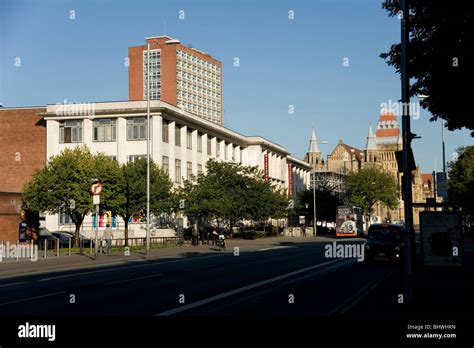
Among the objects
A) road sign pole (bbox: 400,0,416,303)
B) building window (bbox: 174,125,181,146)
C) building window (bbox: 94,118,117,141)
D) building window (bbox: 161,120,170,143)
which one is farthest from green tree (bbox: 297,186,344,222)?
road sign pole (bbox: 400,0,416,303)

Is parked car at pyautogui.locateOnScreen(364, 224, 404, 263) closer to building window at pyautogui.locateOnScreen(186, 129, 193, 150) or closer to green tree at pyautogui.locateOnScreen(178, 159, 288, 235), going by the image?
green tree at pyautogui.locateOnScreen(178, 159, 288, 235)

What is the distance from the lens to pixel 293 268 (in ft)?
82.5

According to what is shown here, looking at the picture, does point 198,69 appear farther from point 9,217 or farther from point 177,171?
point 9,217

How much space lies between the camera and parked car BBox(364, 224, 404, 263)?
2720 cm

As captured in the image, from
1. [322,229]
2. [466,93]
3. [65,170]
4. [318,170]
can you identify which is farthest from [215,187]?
[318,170]

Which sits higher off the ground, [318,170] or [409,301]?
[318,170]

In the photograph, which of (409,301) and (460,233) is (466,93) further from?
(409,301)

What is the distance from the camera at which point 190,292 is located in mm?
16109

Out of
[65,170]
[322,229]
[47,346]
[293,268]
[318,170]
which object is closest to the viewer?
[47,346]

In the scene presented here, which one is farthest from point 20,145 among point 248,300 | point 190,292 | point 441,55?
point 441,55

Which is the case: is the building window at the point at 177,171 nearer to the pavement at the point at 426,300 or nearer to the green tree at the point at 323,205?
the green tree at the point at 323,205

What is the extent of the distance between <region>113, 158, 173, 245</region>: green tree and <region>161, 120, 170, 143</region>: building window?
13.6m

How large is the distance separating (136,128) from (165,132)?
10.4 feet

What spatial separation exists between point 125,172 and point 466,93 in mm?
38861
